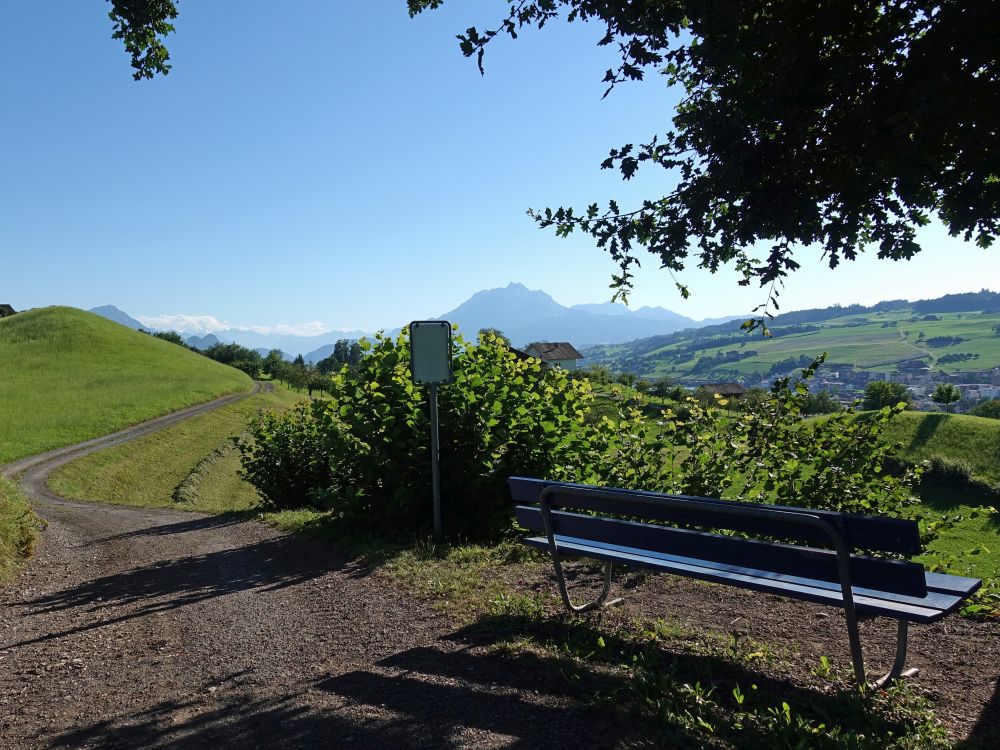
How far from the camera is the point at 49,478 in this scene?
105 ft

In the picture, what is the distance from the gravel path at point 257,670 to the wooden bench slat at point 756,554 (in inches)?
37.4

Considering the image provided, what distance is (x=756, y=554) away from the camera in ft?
11.8

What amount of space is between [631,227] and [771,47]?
1.36 metres

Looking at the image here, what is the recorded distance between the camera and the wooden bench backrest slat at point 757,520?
10.5 ft

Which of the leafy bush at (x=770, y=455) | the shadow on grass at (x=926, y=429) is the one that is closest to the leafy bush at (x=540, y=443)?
the leafy bush at (x=770, y=455)

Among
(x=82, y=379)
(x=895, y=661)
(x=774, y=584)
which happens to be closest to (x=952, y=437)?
(x=895, y=661)

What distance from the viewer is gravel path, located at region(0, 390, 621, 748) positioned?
3.27 metres

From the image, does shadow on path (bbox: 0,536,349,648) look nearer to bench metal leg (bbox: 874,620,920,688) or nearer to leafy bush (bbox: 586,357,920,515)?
leafy bush (bbox: 586,357,920,515)

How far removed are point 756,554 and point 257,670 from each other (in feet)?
9.51

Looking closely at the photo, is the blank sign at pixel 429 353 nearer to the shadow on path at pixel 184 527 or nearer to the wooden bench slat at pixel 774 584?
the wooden bench slat at pixel 774 584

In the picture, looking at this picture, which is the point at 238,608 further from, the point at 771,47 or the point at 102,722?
the point at 771,47

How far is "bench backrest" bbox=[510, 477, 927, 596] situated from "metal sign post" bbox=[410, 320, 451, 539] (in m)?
2.77

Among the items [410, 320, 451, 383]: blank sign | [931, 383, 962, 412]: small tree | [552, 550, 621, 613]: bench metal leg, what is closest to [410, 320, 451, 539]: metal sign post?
[410, 320, 451, 383]: blank sign

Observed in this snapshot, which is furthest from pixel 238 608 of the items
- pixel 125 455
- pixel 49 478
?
pixel 125 455
